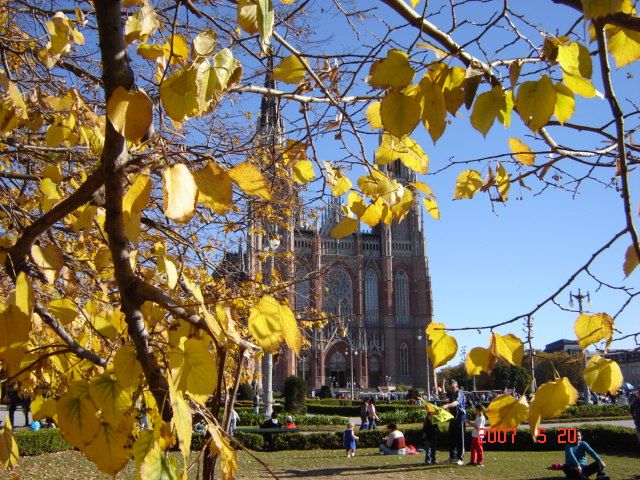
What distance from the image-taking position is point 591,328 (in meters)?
1.29

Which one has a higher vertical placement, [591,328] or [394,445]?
[591,328]

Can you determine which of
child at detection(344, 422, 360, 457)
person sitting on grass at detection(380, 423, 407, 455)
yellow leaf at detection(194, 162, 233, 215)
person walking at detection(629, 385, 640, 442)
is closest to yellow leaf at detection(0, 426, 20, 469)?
yellow leaf at detection(194, 162, 233, 215)

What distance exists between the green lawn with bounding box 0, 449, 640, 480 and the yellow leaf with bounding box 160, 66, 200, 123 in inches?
297

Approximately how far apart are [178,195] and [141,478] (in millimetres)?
432

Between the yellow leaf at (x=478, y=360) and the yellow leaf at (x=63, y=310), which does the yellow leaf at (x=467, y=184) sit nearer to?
the yellow leaf at (x=478, y=360)

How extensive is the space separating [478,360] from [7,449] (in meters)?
1.07

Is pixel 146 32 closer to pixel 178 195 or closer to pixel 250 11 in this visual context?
pixel 250 11

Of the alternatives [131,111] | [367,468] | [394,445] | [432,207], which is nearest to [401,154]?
[432,207]

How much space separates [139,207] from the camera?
3.49ft

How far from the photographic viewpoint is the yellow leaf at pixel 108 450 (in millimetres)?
1113

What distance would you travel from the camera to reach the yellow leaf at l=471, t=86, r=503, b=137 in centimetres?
110

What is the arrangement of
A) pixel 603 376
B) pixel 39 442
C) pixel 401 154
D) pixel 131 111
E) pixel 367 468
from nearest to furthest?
pixel 131 111 < pixel 603 376 < pixel 401 154 < pixel 367 468 < pixel 39 442

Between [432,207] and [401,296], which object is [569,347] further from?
[432,207]

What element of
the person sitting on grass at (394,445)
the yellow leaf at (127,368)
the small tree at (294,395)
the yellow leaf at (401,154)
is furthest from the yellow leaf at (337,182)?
the small tree at (294,395)
